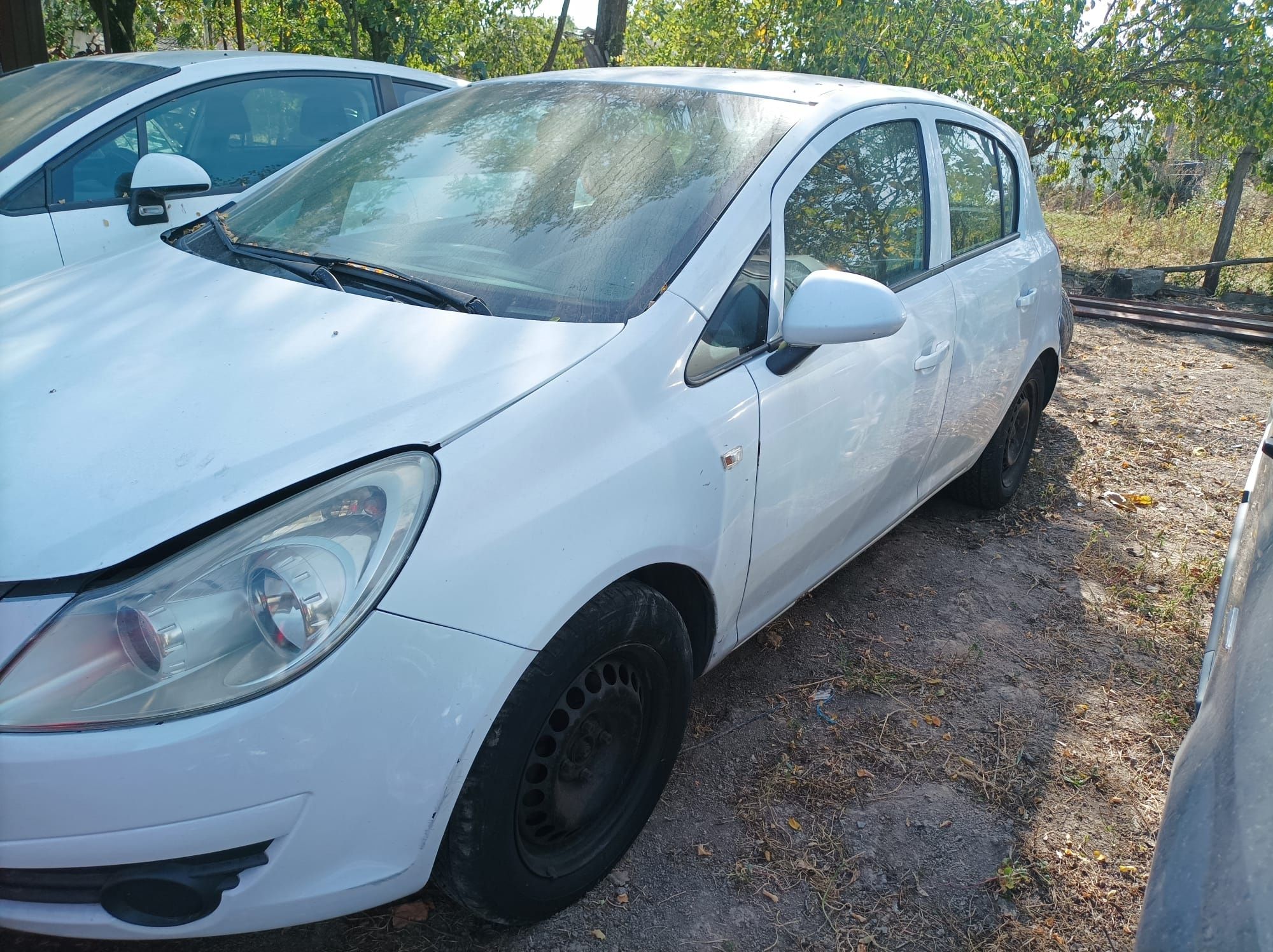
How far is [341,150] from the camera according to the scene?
2906 mm

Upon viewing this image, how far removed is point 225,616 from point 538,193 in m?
1.37

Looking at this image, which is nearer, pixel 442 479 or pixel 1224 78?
pixel 442 479

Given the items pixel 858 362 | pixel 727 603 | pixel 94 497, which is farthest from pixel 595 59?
pixel 94 497

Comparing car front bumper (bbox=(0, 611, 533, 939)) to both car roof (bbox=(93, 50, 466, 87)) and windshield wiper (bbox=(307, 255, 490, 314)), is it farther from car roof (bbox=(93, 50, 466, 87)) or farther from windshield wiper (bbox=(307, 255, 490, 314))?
car roof (bbox=(93, 50, 466, 87))

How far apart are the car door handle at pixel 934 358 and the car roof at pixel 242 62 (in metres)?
2.54

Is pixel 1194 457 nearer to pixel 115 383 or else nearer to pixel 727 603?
pixel 727 603

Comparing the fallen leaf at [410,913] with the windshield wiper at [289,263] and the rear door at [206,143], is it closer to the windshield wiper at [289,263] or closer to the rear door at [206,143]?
the windshield wiper at [289,263]

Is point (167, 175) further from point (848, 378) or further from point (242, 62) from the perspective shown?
point (848, 378)

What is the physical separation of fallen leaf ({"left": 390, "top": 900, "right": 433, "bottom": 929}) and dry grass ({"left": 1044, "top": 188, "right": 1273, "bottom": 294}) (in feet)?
34.6

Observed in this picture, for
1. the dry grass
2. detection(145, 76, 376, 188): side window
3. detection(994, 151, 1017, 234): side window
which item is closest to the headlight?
detection(994, 151, 1017, 234): side window

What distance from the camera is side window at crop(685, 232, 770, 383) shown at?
2.09 meters

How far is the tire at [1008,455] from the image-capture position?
155 inches

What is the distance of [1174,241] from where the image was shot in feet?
39.1

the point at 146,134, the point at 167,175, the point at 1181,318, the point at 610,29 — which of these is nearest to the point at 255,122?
the point at 146,134
